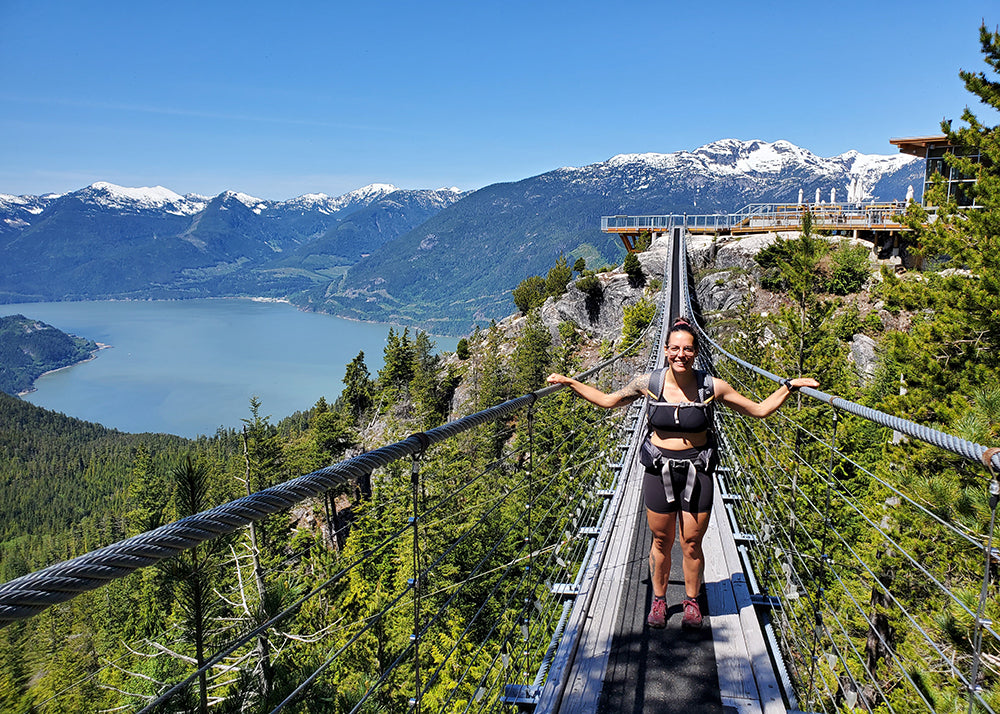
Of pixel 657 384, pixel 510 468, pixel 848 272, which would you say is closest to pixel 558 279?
pixel 510 468

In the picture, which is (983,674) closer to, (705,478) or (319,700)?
(705,478)

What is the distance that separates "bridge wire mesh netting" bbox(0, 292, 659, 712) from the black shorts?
0.51 m

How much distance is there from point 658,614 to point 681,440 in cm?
A: 83

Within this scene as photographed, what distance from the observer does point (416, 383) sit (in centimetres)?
3525

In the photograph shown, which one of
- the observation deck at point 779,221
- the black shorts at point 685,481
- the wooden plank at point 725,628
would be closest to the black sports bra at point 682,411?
the black shorts at point 685,481

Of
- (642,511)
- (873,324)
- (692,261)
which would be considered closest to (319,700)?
(642,511)

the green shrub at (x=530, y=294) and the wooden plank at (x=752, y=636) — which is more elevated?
the wooden plank at (x=752, y=636)

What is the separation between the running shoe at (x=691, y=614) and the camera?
2.73 m

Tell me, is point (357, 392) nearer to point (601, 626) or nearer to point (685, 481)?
point (601, 626)

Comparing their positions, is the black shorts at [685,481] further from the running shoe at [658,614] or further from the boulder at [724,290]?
the boulder at [724,290]

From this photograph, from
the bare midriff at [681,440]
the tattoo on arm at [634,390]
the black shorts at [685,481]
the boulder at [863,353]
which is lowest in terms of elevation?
the boulder at [863,353]

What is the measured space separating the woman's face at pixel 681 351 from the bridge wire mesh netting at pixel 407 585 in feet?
1.84

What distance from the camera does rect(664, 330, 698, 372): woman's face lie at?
8.43ft

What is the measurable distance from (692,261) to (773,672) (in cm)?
2528
